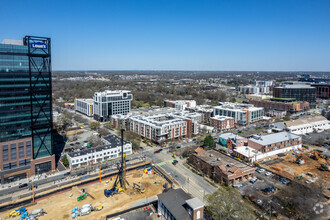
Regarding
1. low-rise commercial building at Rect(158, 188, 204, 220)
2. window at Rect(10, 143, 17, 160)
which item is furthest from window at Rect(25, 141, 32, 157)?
low-rise commercial building at Rect(158, 188, 204, 220)

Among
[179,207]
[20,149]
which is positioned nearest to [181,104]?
[20,149]

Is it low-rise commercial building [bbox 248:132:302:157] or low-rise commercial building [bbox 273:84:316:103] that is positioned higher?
low-rise commercial building [bbox 273:84:316:103]

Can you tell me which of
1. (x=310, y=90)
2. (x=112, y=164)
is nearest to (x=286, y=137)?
(x=112, y=164)

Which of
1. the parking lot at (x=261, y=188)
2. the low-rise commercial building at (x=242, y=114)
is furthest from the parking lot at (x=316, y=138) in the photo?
the parking lot at (x=261, y=188)

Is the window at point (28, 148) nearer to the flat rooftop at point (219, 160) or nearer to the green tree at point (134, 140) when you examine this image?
the green tree at point (134, 140)

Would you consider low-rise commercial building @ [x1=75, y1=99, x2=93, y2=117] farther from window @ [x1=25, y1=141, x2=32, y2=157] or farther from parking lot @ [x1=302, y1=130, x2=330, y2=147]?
parking lot @ [x1=302, y1=130, x2=330, y2=147]

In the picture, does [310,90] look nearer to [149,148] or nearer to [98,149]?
[149,148]

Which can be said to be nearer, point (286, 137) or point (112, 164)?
point (112, 164)
